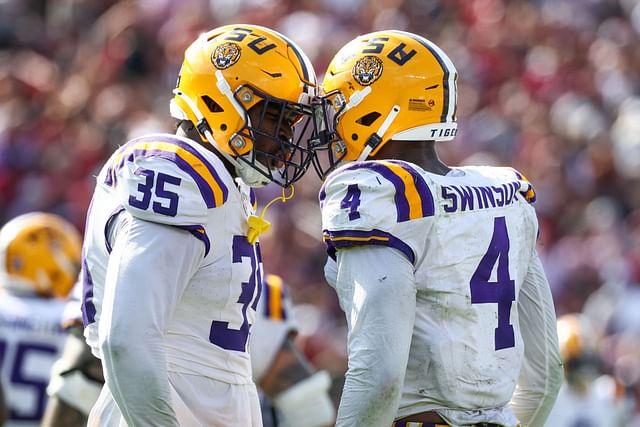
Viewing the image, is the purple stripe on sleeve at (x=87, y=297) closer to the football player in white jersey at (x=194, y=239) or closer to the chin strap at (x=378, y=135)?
the football player in white jersey at (x=194, y=239)

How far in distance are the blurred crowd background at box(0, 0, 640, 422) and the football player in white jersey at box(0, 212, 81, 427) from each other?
97.4 inches

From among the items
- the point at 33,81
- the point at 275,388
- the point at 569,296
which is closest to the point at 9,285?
the point at 275,388

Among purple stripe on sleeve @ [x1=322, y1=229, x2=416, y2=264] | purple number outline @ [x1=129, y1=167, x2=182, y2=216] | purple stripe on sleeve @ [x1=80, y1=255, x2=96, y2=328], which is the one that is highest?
purple number outline @ [x1=129, y1=167, x2=182, y2=216]

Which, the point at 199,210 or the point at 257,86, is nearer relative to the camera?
the point at 199,210

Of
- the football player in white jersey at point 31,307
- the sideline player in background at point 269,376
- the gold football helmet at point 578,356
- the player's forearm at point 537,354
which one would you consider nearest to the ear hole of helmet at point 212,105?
the player's forearm at point 537,354

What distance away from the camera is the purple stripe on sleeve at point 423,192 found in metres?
3.64

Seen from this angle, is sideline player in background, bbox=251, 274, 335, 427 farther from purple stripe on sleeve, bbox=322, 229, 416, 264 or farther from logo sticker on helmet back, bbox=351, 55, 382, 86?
purple stripe on sleeve, bbox=322, 229, 416, 264

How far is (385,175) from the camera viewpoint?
3.62 metres

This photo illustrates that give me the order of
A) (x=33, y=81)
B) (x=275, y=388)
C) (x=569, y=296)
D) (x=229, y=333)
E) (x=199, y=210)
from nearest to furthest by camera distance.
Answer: (x=199, y=210), (x=229, y=333), (x=275, y=388), (x=569, y=296), (x=33, y=81)

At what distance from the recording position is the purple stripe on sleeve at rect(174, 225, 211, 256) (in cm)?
354

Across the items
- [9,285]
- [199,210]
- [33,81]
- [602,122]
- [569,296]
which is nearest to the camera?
[199,210]

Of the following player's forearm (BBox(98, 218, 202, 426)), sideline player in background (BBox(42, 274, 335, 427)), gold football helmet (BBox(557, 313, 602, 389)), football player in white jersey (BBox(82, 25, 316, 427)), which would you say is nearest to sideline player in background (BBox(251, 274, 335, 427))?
sideline player in background (BBox(42, 274, 335, 427))

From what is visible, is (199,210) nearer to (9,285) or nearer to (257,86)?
(257,86)

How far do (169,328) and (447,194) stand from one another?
0.86 meters
